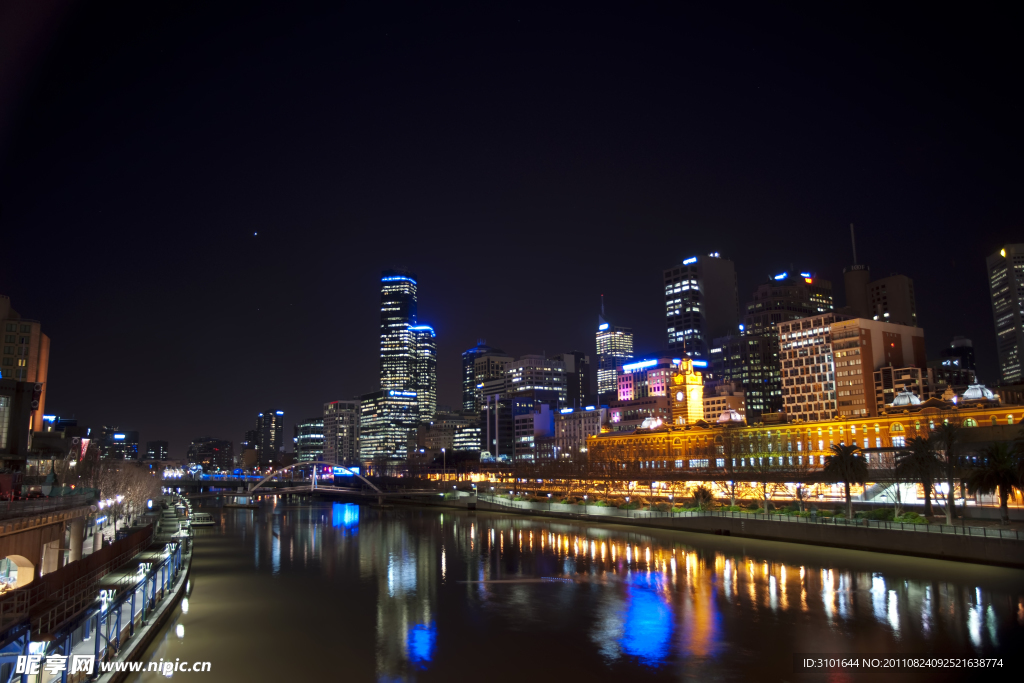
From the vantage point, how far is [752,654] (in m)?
22.4

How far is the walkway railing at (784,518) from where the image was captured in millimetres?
39969

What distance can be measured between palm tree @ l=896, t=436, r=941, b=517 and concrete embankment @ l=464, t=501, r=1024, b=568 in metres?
7.79

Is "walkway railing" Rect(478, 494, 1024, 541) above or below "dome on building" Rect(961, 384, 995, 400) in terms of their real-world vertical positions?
below

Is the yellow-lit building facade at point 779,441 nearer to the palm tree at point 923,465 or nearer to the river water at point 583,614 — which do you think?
the palm tree at point 923,465

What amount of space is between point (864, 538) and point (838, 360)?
4566 inches

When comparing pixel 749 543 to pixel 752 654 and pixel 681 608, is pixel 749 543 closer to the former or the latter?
pixel 681 608

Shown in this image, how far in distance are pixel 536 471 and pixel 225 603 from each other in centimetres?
9916

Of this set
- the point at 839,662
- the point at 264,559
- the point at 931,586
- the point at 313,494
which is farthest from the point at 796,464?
the point at 313,494

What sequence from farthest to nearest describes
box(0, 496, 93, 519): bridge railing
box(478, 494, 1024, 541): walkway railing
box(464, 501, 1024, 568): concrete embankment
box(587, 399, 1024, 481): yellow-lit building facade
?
box(587, 399, 1024, 481): yellow-lit building facade, box(478, 494, 1024, 541): walkway railing, box(464, 501, 1024, 568): concrete embankment, box(0, 496, 93, 519): bridge railing

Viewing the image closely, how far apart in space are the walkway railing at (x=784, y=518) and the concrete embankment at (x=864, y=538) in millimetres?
301

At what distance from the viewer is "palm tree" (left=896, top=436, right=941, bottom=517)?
51156mm

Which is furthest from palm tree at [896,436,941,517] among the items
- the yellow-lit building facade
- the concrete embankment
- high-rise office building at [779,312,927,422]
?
high-rise office building at [779,312,927,422]

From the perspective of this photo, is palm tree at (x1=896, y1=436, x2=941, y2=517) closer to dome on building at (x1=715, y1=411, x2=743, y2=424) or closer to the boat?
dome on building at (x1=715, y1=411, x2=743, y2=424)

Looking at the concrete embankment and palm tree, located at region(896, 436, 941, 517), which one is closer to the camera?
the concrete embankment
